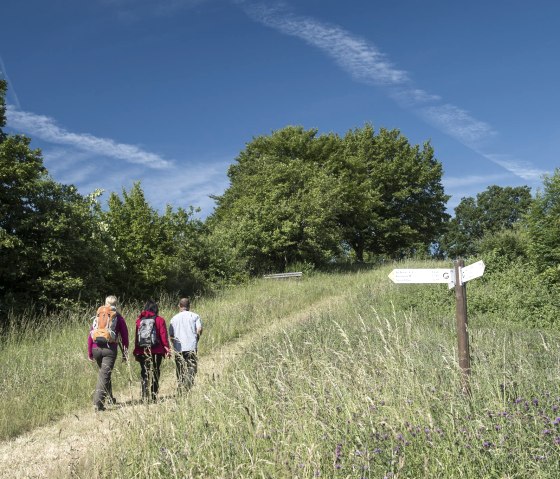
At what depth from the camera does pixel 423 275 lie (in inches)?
207

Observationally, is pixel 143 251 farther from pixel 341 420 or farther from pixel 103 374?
pixel 341 420

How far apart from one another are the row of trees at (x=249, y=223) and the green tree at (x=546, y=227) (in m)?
0.04

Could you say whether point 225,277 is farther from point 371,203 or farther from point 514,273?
point 371,203

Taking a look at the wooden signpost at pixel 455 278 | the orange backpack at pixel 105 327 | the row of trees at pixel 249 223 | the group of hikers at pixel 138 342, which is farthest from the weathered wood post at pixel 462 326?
the row of trees at pixel 249 223

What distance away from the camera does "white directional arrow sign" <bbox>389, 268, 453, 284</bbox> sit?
524 cm

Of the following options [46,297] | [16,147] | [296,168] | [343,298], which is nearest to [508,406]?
[343,298]

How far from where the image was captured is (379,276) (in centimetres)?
2169

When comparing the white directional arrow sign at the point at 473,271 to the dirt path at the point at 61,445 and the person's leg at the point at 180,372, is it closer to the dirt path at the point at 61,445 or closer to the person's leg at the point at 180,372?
the dirt path at the point at 61,445

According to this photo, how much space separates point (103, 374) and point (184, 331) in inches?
56.0

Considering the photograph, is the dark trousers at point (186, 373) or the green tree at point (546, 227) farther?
the green tree at point (546, 227)

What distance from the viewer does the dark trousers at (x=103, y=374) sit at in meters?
7.38

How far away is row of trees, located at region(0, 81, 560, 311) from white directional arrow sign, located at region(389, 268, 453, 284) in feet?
38.7

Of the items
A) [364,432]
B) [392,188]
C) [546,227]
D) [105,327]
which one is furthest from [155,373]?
[392,188]

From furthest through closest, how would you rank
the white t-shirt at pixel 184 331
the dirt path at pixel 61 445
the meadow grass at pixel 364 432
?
the white t-shirt at pixel 184 331 < the dirt path at pixel 61 445 < the meadow grass at pixel 364 432
